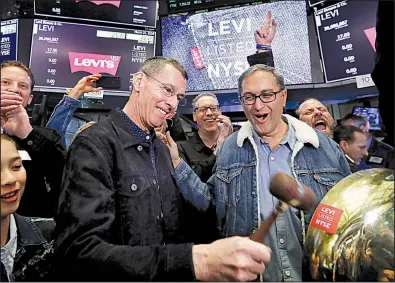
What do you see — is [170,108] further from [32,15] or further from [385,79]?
[32,15]

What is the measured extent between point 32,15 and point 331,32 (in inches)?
99.1

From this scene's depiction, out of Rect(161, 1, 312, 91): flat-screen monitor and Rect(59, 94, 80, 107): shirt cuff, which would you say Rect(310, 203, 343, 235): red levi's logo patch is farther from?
Rect(161, 1, 312, 91): flat-screen monitor

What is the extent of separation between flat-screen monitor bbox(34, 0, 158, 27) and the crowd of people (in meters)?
1.28

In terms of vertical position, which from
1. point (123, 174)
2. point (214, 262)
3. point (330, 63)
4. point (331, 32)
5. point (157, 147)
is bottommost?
point (214, 262)

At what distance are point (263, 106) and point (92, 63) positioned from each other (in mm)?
1939

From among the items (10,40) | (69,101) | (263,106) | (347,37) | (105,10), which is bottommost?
(263,106)

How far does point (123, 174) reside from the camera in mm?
1259

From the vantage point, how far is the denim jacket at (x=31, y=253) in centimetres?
119

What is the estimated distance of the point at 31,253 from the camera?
49.9 inches

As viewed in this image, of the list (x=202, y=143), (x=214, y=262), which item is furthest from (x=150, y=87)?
(x=202, y=143)

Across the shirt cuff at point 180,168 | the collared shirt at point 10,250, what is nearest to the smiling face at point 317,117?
the shirt cuff at point 180,168

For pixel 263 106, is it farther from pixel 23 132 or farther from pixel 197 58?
pixel 197 58

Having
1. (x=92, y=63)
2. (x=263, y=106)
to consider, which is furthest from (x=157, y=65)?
(x=92, y=63)

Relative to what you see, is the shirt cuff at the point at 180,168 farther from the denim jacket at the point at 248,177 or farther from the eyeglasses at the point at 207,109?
the eyeglasses at the point at 207,109
